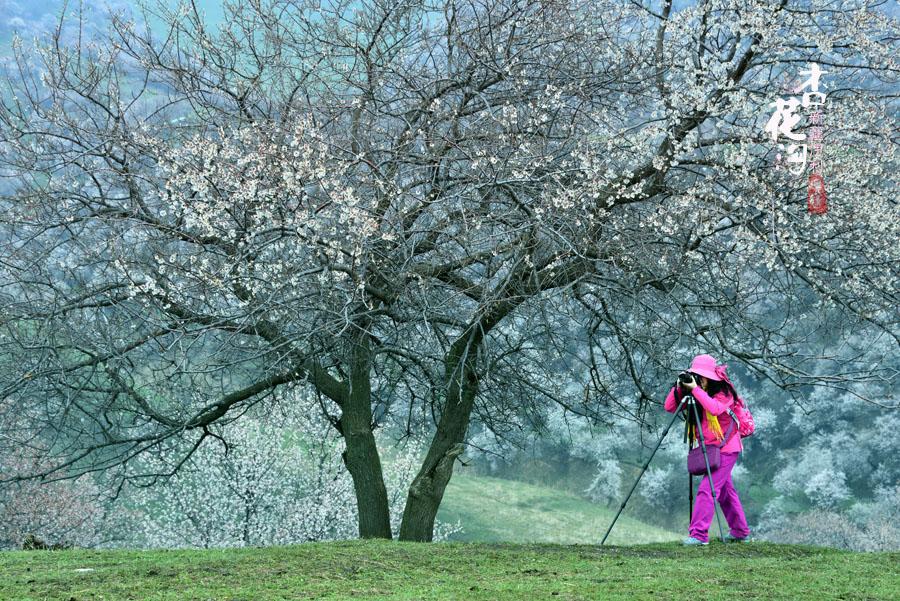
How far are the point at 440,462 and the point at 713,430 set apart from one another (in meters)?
2.86

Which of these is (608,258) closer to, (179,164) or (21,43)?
(179,164)

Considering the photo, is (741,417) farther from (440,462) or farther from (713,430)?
(440,462)

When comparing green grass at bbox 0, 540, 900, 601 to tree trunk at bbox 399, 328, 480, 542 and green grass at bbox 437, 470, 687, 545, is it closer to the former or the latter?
tree trunk at bbox 399, 328, 480, 542

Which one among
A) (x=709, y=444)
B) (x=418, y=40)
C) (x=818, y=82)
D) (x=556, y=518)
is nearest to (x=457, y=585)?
(x=709, y=444)

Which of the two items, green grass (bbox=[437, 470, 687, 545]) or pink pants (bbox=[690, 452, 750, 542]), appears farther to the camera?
green grass (bbox=[437, 470, 687, 545])

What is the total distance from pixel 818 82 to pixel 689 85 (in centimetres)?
139

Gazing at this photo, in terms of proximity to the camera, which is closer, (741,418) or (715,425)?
(715,425)

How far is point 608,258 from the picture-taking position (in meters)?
7.29

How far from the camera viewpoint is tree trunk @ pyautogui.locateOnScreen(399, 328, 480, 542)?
8516mm

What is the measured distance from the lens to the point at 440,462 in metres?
8.55

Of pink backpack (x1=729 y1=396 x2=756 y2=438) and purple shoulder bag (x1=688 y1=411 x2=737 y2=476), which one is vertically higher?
pink backpack (x1=729 y1=396 x2=756 y2=438)

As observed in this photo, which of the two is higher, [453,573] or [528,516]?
[528,516]

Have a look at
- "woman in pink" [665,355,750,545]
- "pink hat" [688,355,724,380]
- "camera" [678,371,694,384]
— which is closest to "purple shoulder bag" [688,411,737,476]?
"woman in pink" [665,355,750,545]

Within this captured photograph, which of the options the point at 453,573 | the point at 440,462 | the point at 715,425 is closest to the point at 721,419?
the point at 715,425
